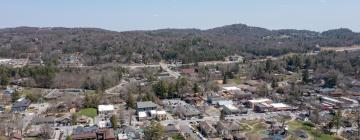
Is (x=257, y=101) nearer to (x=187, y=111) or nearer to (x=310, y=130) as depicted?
(x=187, y=111)

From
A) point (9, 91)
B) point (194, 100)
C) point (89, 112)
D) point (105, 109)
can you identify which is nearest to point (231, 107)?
point (194, 100)

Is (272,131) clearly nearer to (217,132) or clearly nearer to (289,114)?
(217,132)

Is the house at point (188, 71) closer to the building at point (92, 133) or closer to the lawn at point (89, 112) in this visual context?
the lawn at point (89, 112)

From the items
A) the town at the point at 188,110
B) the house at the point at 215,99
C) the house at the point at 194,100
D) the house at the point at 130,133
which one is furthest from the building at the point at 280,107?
the house at the point at 130,133

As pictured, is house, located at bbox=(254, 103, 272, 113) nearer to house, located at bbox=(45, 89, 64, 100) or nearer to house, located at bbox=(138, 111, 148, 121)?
house, located at bbox=(138, 111, 148, 121)

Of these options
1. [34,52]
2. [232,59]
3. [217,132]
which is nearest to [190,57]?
[232,59]
